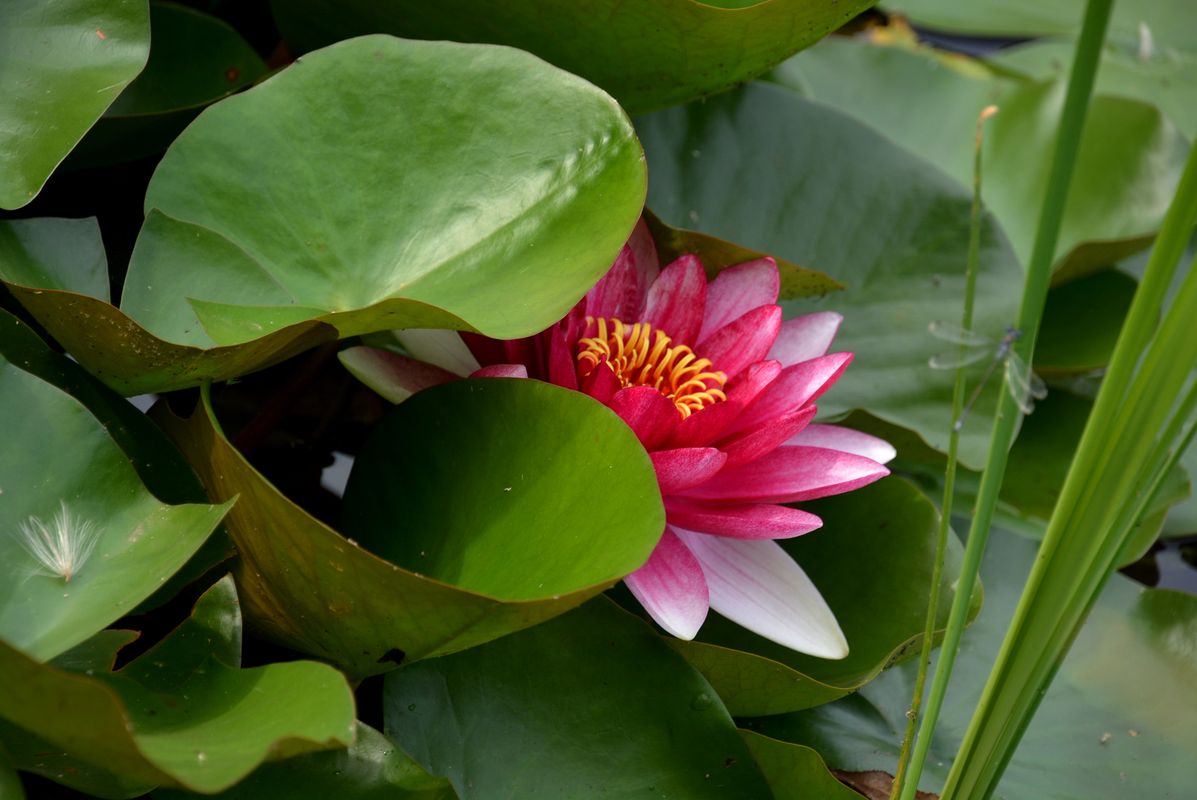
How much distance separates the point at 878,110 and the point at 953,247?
0.42 meters

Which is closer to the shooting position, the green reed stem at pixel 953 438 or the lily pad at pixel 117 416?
the green reed stem at pixel 953 438

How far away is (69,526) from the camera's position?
573 mm

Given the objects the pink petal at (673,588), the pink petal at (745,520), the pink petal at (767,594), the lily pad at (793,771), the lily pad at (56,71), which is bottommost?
the lily pad at (793,771)

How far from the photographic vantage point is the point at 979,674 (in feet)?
3.00

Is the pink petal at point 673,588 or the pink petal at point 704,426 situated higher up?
the pink petal at point 704,426

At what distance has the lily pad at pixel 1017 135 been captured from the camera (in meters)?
1.30

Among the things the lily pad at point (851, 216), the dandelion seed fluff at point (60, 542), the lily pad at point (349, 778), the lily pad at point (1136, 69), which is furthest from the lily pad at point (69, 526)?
the lily pad at point (1136, 69)

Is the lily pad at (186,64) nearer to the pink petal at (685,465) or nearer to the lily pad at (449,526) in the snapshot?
the lily pad at (449,526)

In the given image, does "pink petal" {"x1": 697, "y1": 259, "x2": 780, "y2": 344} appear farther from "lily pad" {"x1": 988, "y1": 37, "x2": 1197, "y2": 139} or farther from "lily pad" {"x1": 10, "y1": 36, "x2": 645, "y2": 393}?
"lily pad" {"x1": 988, "y1": 37, "x2": 1197, "y2": 139}

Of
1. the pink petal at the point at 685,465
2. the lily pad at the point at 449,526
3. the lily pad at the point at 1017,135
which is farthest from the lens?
the lily pad at the point at 1017,135

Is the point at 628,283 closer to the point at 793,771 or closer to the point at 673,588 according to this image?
the point at 673,588

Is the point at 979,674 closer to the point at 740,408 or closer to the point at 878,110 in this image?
the point at 740,408

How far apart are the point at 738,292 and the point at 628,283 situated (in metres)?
0.09

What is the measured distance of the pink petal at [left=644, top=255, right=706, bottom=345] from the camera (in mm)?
790
